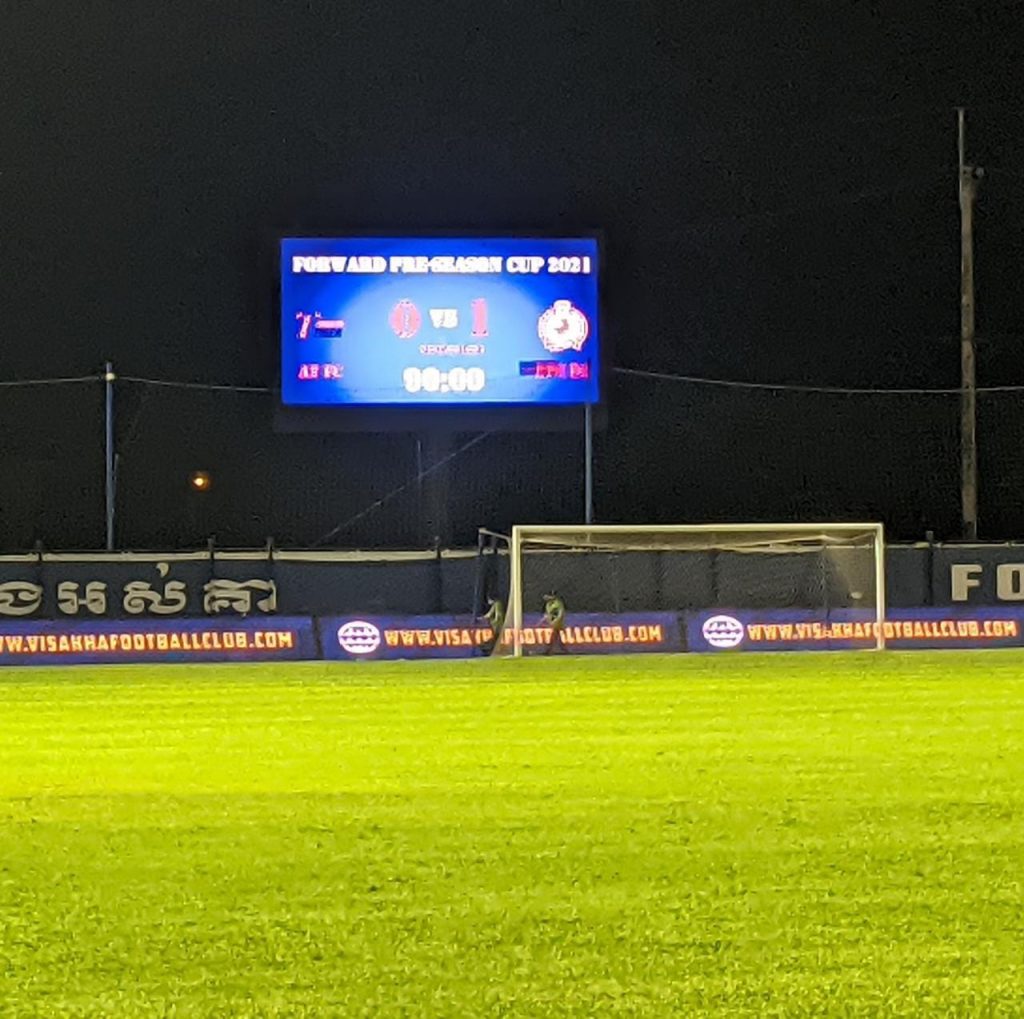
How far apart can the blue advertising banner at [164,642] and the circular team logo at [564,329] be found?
727cm

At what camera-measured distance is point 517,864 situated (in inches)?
263

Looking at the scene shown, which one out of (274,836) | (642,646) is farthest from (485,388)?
A: (274,836)

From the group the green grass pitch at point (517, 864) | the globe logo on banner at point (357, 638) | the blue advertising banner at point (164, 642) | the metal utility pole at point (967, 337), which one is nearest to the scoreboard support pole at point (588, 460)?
the globe logo on banner at point (357, 638)

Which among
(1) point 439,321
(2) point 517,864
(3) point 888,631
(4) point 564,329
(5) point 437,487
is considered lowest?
(3) point 888,631

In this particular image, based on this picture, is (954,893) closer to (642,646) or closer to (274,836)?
(274,836)

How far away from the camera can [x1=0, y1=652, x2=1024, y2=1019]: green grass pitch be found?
476 centimetres

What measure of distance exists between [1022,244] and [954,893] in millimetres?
41093

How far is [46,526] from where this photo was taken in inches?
1716

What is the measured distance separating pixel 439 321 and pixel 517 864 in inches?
885

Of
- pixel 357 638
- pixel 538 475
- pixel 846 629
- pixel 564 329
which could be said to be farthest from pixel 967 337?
pixel 538 475

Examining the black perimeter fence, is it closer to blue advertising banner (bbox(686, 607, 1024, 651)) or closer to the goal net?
the goal net

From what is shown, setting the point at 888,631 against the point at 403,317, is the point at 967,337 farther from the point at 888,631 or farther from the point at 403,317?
the point at 403,317

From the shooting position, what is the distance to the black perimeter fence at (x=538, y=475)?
42188 millimetres

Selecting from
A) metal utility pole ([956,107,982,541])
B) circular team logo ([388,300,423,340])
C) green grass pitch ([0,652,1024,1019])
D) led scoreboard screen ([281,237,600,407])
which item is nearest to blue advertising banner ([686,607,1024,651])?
metal utility pole ([956,107,982,541])
